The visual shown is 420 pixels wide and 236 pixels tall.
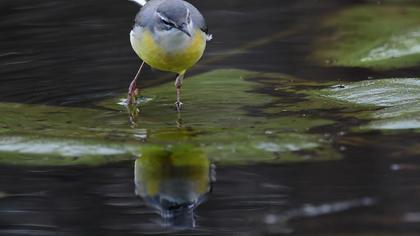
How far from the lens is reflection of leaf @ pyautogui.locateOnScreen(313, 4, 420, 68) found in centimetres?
1169

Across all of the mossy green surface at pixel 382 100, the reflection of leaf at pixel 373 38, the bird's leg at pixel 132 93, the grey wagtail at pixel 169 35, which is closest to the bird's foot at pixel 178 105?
the grey wagtail at pixel 169 35

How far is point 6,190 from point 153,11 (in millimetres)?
2563

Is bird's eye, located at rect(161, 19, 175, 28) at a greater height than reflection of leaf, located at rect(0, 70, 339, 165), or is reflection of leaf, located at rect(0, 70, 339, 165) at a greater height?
bird's eye, located at rect(161, 19, 175, 28)

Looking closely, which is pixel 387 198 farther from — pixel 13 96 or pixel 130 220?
pixel 13 96

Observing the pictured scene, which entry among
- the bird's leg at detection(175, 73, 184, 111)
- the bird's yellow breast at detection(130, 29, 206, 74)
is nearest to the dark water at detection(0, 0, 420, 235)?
the bird's leg at detection(175, 73, 184, 111)

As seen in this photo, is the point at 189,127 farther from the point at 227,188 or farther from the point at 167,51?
the point at 227,188

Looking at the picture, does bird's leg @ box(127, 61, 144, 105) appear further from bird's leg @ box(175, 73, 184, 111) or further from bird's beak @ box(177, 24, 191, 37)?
bird's beak @ box(177, 24, 191, 37)

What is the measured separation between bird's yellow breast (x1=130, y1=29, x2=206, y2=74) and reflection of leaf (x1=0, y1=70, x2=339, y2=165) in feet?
1.63

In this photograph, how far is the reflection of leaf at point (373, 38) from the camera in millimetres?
11688

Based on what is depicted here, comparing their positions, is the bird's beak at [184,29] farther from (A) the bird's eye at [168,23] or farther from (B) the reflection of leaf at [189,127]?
(B) the reflection of leaf at [189,127]

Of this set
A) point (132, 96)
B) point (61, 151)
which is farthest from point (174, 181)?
point (132, 96)

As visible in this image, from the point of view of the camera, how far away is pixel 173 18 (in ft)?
29.5

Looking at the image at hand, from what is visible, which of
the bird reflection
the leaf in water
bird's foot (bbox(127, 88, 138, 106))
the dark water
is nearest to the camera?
the dark water

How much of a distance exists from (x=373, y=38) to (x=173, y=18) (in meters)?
→ 4.19
